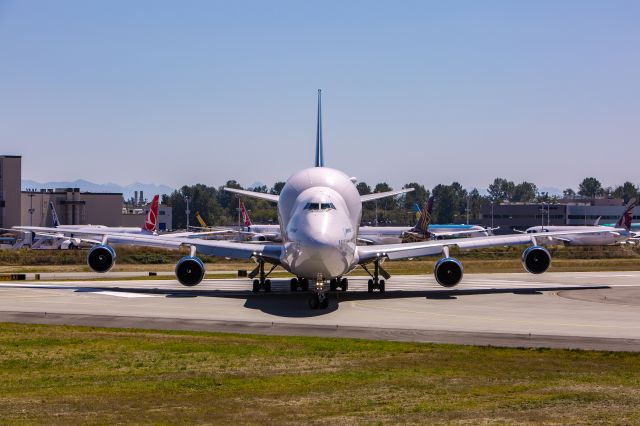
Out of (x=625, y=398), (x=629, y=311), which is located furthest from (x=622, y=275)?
(x=625, y=398)

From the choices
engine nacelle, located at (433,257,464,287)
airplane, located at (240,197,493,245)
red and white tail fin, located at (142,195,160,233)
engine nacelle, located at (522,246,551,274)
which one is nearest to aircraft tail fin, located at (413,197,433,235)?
airplane, located at (240,197,493,245)

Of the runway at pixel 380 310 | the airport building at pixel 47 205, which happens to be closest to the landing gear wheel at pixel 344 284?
the runway at pixel 380 310

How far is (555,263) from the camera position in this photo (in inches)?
3361

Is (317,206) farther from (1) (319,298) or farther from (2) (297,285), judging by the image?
(2) (297,285)

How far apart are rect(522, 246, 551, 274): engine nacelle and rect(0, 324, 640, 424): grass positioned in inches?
919

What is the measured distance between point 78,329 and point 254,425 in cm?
1889

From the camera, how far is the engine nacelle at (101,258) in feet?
169

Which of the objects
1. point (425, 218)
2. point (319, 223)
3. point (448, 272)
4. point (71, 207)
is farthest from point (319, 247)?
point (71, 207)

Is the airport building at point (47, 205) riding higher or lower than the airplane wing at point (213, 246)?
higher

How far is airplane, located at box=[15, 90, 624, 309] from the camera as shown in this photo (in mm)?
41156

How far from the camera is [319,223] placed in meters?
41.7

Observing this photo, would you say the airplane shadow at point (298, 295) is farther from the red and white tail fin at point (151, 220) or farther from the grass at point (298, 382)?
the red and white tail fin at point (151, 220)

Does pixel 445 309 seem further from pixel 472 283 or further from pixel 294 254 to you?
pixel 472 283

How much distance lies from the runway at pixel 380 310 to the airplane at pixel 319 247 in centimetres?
136
